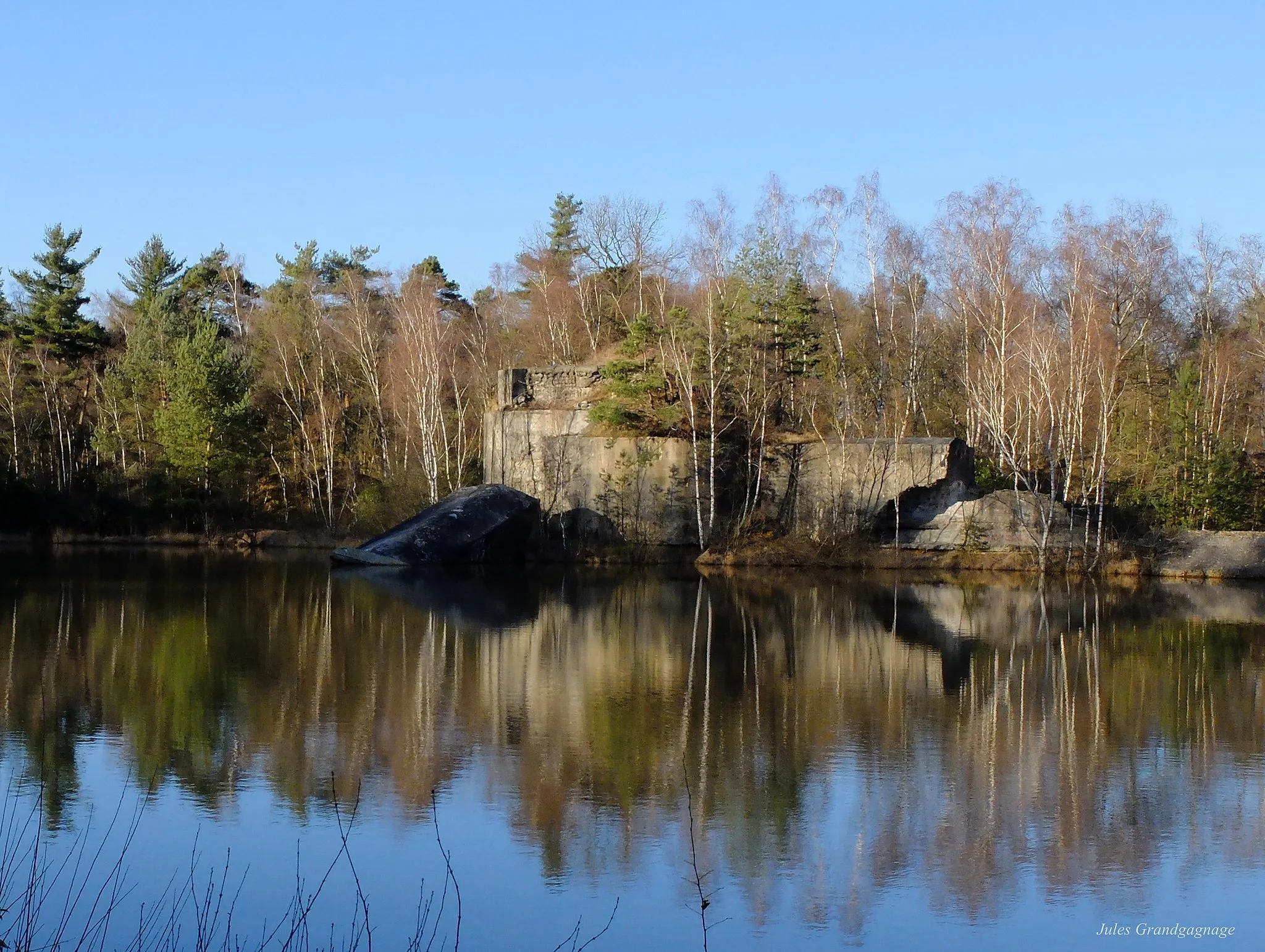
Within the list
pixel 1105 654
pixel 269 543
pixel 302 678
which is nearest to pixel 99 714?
pixel 302 678

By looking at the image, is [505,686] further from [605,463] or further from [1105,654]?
[605,463]

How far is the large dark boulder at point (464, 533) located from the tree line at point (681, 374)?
3.34 metres

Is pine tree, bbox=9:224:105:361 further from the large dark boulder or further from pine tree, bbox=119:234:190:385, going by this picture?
the large dark boulder

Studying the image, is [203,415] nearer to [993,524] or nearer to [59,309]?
[59,309]

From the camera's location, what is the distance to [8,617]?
18469mm

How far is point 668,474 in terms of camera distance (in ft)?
113

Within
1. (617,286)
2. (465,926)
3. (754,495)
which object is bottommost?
(465,926)

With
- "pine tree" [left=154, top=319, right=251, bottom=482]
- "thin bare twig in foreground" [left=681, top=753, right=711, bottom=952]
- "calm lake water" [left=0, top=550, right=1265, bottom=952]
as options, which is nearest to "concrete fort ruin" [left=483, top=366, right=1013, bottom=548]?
"pine tree" [left=154, top=319, right=251, bottom=482]

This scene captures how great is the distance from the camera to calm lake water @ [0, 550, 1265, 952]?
22.9ft

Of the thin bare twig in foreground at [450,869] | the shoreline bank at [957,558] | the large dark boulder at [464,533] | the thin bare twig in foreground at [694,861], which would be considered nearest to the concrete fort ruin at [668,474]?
the shoreline bank at [957,558]

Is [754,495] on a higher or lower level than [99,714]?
higher

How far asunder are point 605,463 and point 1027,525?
1072cm

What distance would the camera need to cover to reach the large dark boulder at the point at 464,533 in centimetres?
3083

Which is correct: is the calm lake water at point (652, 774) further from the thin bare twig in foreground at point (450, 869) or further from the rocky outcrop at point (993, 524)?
the rocky outcrop at point (993, 524)
